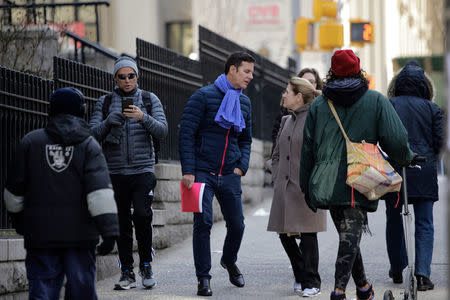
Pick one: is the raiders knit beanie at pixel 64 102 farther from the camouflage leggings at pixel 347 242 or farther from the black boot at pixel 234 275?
the black boot at pixel 234 275

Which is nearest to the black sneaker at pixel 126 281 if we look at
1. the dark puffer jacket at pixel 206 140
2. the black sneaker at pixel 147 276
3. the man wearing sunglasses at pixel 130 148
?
the man wearing sunglasses at pixel 130 148

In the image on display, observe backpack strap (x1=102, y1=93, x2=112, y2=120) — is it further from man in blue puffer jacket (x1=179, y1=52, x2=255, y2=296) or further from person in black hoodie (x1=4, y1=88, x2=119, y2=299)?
person in black hoodie (x1=4, y1=88, x2=119, y2=299)

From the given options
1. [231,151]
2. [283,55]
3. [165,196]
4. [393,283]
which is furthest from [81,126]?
[283,55]

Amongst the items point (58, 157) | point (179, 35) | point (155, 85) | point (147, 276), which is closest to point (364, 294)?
point (147, 276)

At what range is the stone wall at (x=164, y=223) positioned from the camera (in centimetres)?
747

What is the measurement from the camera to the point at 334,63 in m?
6.98

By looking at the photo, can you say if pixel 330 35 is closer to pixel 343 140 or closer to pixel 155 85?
pixel 155 85

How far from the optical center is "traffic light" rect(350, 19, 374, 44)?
19.6 meters

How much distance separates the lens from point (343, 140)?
6.84 meters

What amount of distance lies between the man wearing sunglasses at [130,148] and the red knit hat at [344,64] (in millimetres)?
1923

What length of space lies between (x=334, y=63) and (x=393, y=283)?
8.11 ft

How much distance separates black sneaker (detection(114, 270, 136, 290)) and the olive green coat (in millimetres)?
2193

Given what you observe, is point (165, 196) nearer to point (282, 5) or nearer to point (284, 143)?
point (284, 143)

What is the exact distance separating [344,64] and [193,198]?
1892mm
